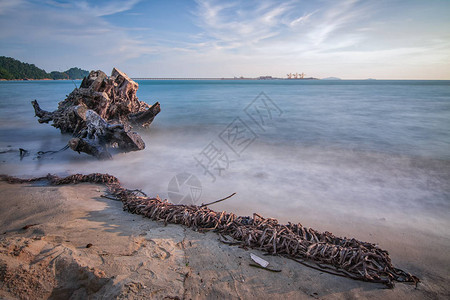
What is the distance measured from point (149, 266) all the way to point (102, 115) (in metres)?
6.91

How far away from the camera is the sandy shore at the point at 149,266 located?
173 cm

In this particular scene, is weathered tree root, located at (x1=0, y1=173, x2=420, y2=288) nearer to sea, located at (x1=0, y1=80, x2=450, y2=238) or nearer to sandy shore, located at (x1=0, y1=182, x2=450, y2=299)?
sandy shore, located at (x1=0, y1=182, x2=450, y2=299)

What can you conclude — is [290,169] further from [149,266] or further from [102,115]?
[102,115]

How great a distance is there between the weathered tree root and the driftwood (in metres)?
3.40

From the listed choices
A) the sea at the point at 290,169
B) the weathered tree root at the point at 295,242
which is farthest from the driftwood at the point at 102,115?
the weathered tree root at the point at 295,242

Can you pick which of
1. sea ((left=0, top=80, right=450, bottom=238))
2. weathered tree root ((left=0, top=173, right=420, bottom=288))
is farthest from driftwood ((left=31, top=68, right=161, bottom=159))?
weathered tree root ((left=0, top=173, right=420, bottom=288))

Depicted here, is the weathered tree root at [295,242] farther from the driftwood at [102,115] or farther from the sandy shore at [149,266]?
the driftwood at [102,115]

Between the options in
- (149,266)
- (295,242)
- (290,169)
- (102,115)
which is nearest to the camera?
(149,266)

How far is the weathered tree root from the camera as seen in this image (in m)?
2.08

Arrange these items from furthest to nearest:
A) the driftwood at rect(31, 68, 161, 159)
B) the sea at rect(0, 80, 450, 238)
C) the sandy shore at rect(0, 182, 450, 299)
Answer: the driftwood at rect(31, 68, 161, 159) < the sea at rect(0, 80, 450, 238) < the sandy shore at rect(0, 182, 450, 299)

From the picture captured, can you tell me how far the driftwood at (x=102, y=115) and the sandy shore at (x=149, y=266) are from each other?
3.43 meters

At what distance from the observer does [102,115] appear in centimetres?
761

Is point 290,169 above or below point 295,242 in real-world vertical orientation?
below

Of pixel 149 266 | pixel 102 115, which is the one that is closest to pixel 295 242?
pixel 149 266
